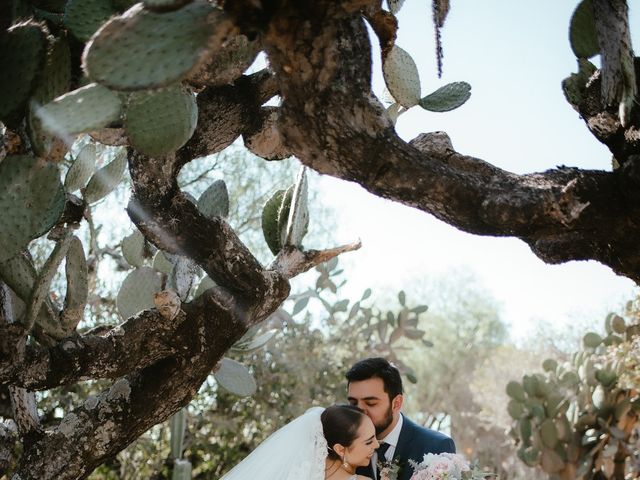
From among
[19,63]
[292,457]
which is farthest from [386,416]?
[19,63]

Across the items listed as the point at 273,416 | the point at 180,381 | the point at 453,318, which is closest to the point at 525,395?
the point at 273,416

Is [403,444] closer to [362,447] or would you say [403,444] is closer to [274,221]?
[362,447]

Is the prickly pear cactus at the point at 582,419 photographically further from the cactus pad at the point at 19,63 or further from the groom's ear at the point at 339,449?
the cactus pad at the point at 19,63

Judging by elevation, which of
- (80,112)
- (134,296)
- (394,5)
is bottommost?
(134,296)

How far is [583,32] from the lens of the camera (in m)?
2.24

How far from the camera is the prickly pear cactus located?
7133 millimetres

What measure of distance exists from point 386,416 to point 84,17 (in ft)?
8.28

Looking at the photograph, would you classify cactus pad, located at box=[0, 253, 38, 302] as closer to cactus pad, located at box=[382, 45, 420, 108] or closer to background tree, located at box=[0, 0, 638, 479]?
background tree, located at box=[0, 0, 638, 479]

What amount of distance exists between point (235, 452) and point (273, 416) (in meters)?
0.50

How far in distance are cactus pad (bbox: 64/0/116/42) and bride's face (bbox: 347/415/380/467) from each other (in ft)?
7.16

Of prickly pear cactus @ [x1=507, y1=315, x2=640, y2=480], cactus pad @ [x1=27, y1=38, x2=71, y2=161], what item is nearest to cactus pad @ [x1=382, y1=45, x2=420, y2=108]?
cactus pad @ [x1=27, y1=38, x2=71, y2=161]

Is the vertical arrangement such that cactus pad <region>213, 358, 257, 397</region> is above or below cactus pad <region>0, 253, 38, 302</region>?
below

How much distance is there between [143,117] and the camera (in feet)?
6.52

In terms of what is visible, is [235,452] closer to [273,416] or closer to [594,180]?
[273,416]
